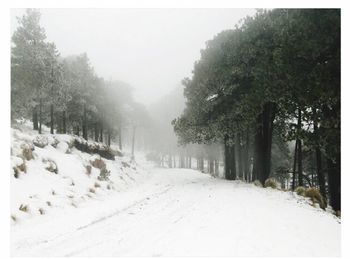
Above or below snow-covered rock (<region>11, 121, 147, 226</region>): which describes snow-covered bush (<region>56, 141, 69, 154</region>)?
above

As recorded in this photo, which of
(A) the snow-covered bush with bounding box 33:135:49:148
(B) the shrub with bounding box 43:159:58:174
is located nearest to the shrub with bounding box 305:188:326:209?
(B) the shrub with bounding box 43:159:58:174

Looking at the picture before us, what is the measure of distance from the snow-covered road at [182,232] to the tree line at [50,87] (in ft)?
51.1

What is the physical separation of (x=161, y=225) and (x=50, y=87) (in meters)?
22.2

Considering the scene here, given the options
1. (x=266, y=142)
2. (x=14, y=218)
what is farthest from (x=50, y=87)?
(x=14, y=218)

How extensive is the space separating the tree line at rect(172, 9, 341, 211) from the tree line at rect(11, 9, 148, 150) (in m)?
11.7

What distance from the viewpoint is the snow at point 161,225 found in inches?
275

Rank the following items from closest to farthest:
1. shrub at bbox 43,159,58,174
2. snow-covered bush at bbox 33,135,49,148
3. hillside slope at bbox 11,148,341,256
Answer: hillside slope at bbox 11,148,341,256 < shrub at bbox 43,159,58,174 < snow-covered bush at bbox 33,135,49,148

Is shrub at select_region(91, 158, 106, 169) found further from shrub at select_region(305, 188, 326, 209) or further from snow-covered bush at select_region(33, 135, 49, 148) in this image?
shrub at select_region(305, 188, 326, 209)

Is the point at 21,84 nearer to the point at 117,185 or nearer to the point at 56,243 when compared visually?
the point at 117,185

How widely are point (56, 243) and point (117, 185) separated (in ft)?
44.9

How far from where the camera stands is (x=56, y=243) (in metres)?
7.66

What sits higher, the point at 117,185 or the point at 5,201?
the point at 5,201

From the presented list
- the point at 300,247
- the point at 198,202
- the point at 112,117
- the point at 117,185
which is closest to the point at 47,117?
the point at 112,117

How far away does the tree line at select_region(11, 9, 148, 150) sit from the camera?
2470 centimetres
